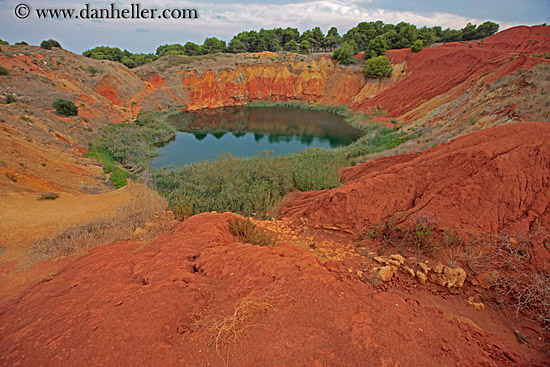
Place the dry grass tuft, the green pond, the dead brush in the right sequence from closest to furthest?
the dead brush
the dry grass tuft
the green pond

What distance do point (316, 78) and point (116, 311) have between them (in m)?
39.4

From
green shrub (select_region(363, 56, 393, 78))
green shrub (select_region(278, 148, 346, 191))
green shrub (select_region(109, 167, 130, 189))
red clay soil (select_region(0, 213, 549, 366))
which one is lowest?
green shrub (select_region(109, 167, 130, 189))

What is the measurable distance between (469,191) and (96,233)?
316 inches

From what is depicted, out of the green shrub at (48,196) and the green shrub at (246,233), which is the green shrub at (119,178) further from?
the green shrub at (246,233)

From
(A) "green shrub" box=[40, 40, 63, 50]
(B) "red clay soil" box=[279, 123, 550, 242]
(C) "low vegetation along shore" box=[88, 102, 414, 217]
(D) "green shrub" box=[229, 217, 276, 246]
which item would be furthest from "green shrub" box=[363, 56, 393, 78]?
(A) "green shrub" box=[40, 40, 63, 50]

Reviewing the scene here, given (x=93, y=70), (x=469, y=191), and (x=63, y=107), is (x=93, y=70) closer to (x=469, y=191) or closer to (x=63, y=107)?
(x=63, y=107)

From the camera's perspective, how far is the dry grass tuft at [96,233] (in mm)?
4840

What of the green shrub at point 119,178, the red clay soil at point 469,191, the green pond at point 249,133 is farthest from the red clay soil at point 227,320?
the green pond at point 249,133

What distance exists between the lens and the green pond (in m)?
19.0

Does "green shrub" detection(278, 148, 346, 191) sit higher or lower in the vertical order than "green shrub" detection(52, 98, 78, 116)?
lower

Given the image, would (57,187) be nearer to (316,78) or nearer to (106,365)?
(106,365)

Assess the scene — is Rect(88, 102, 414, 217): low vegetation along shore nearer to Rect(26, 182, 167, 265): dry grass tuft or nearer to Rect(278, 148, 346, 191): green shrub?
Rect(278, 148, 346, 191): green shrub

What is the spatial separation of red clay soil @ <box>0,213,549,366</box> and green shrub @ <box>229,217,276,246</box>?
129 centimetres

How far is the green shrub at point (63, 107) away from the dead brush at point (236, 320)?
21.7 metres
